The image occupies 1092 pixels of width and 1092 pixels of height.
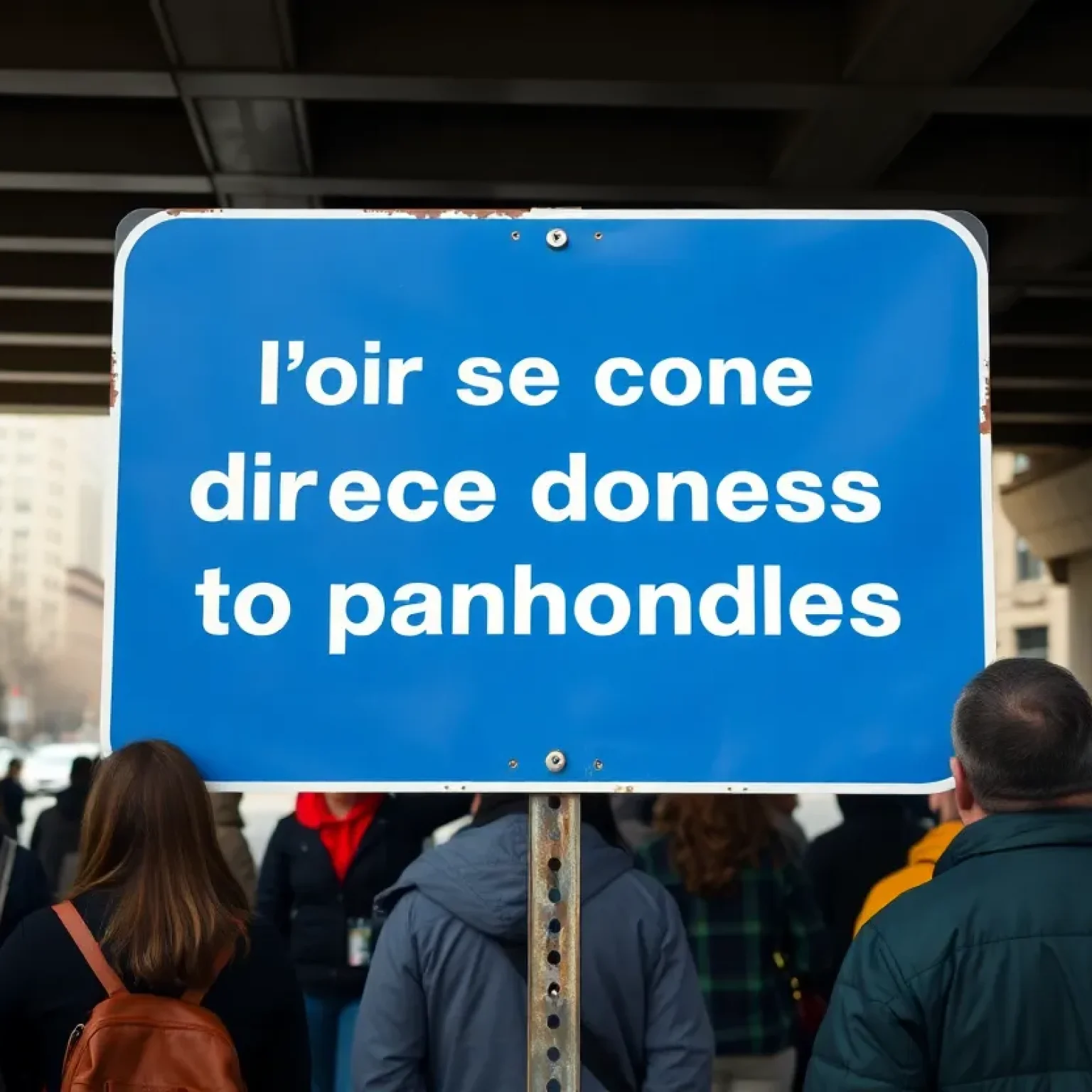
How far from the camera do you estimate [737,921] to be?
4.97 meters

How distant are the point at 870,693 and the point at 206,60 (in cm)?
630

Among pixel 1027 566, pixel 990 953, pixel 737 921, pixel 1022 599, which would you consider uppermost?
pixel 1027 566

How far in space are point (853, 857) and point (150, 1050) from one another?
13.5 feet

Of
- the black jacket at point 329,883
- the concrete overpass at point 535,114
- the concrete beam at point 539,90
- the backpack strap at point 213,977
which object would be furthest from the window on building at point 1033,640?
the backpack strap at point 213,977

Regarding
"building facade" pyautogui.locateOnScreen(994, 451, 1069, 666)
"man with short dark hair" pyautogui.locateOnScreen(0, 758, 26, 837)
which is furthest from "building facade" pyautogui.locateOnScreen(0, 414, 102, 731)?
"man with short dark hair" pyautogui.locateOnScreen(0, 758, 26, 837)

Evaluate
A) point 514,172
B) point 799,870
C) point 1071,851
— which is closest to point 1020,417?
point 514,172

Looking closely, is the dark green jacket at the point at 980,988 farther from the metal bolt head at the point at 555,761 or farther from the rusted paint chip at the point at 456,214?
the rusted paint chip at the point at 456,214

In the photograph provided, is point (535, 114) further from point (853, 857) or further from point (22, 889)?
point (22, 889)

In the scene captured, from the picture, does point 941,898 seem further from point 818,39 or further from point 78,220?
point 78,220

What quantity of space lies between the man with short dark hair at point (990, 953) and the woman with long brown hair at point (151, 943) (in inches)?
43.5

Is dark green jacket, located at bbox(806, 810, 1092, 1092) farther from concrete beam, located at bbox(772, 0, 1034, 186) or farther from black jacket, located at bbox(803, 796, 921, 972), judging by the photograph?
concrete beam, located at bbox(772, 0, 1034, 186)

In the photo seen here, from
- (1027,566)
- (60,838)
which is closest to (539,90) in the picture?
(60,838)

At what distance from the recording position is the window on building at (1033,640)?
1367 inches

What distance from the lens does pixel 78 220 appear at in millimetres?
9859
